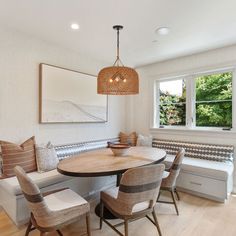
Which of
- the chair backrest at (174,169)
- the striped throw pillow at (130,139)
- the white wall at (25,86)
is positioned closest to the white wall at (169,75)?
the striped throw pillow at (130,139)

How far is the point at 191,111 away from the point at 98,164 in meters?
2.43

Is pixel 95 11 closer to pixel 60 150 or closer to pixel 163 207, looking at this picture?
pixel 60 150

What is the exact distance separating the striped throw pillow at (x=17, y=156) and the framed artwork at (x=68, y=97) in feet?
1.78

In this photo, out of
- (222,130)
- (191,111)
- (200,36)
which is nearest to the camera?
(200,36)

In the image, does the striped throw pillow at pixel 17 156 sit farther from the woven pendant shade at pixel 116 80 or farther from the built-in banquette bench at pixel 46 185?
the woven pendant shade at pixel 116 80

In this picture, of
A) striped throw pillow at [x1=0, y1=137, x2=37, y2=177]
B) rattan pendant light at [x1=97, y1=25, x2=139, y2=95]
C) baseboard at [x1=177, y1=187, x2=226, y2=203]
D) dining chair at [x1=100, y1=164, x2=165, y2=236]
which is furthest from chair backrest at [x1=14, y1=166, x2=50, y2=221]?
baseboard at [x1=177, y1=187, x2=226, y2=203]

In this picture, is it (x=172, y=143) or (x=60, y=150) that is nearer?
(x=60, y=150)

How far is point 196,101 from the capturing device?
3.65 meters

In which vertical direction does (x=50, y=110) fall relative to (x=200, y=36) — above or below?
below

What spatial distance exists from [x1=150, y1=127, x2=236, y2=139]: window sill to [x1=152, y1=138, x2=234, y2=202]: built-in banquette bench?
→ 0.19 metres

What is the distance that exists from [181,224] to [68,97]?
8.29 feet

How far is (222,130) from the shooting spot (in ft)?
10.6

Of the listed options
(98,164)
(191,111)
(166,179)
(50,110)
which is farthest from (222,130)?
(50,110)

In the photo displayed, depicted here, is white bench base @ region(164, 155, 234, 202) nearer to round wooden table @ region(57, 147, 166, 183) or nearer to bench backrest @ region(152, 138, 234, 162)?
bench backrest @ region(152, 138, 234, 162)
